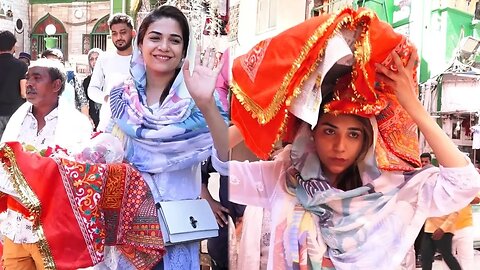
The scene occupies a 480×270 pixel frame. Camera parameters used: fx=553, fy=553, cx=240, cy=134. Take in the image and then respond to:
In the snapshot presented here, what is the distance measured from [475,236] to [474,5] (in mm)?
416

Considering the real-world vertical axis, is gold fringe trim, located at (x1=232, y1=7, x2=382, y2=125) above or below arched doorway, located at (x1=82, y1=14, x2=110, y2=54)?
below

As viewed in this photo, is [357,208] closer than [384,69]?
No

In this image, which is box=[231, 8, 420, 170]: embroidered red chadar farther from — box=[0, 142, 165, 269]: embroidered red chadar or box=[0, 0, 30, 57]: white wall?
box=[0, 0, 30, 57]: white wall

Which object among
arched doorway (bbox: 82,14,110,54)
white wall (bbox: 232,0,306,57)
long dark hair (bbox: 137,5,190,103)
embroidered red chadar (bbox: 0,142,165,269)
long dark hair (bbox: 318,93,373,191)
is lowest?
embroidered red chadar (bbox: 0,142,165,269)

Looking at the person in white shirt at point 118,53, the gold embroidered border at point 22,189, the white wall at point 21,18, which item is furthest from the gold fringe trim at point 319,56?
the white wall at point 21,18

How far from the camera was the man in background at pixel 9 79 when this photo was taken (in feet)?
11.0

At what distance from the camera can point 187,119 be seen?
1399mm

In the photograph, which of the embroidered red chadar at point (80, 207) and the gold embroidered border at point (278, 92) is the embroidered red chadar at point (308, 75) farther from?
the embroidered red chadar at point (80, 207)

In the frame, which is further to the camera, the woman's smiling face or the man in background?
the man in background

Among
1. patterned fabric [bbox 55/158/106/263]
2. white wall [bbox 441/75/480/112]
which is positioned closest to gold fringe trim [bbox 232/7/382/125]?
white wall [bbox 441/75/480/112]

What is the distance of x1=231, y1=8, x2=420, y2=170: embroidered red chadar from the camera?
0.86m

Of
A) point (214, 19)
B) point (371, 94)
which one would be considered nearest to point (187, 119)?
point (214, 19)

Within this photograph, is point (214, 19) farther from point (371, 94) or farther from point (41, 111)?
point (41, 111)

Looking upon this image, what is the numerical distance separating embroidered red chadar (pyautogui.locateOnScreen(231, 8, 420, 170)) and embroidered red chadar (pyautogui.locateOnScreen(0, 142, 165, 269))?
1.58 ft
